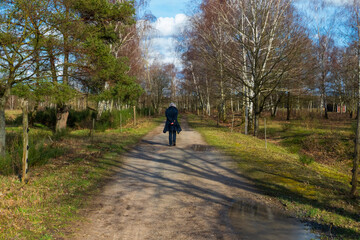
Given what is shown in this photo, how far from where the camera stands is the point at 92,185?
22.1 feet

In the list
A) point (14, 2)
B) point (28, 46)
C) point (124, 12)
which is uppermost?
point (124, 12)

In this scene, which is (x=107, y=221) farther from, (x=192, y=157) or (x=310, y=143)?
(x=310, y=143)

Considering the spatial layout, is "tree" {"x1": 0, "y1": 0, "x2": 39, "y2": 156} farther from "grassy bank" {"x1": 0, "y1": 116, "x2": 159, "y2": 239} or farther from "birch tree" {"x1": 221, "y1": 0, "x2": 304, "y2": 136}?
"birch tree" {"x1": 221, "y1": 0, "x2": 304, "y2": 136}

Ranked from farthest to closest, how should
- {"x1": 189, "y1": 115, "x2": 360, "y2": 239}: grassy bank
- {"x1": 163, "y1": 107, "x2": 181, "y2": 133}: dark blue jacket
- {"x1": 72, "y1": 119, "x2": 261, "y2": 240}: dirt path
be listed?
{"x1": 163, "y1": 107, "x2": 181, "y2": 133}: dark blue jacket
{"x1": 189, "y1": 115, "x2": 360, "y2": 239}: grassy bank
{"x1": 72, "y1": 119, "x2": 261, "y2": 240}: dirt path

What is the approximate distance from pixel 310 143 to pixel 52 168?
15344 mm

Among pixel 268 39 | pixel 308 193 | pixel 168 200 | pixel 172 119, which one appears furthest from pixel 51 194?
pixel 268 39

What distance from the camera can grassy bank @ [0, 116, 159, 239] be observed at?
13.7 feet

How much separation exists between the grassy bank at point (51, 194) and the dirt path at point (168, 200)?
1.35 feet

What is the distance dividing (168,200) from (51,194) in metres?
2.46

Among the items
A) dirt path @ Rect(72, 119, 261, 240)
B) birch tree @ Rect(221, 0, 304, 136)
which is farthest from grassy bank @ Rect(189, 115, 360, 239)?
birch tree @ Rect(221, 0, 304, 136)

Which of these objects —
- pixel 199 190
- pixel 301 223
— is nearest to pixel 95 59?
pixel 199 190

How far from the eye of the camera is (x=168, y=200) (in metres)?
5.71

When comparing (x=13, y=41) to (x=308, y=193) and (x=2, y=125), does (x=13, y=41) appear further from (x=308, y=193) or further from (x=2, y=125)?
(x=308, y=193)

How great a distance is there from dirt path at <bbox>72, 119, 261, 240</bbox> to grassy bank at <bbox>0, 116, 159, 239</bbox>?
41 centimetres
